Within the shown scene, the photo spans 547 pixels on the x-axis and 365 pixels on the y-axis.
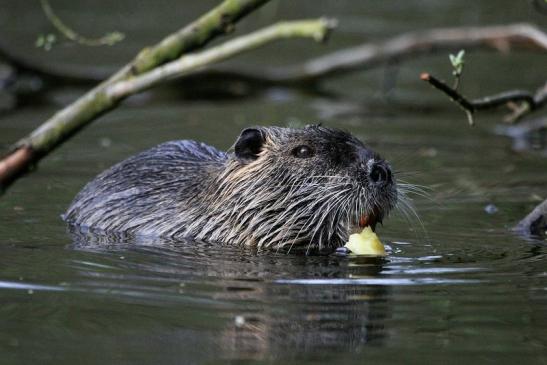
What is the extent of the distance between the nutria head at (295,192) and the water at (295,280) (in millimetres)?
171

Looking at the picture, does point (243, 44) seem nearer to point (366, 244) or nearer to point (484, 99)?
point (366, 244)

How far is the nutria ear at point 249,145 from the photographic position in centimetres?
579

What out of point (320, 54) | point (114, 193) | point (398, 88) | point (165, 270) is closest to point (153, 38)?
point (320, 54)

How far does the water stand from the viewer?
151 inches

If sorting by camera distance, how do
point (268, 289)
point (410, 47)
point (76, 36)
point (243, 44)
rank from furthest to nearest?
1. point (410, 47)
2. point (76, 36)
3. point (243, 44)
4. point (268, 289)

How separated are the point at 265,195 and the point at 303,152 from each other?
0.27 meters

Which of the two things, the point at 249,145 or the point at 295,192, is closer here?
the point at 295,192

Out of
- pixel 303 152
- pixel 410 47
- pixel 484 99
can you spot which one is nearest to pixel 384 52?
pixel 410 47

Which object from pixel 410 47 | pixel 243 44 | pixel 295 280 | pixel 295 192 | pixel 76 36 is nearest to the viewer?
pixel 295 280

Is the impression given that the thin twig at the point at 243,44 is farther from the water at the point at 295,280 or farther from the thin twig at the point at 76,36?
the water at the point at 295,280

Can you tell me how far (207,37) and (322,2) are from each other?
9115 millimetres

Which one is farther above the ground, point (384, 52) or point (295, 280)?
→ point (384, 52)

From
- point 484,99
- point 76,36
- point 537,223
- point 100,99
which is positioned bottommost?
point 537,223

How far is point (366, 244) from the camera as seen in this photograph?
542cm
